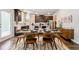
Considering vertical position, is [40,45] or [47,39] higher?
[47,39]

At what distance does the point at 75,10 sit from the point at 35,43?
1228 millimetres

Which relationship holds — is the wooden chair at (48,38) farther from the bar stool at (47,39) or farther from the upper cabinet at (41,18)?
the upper cabinet at (41,18)

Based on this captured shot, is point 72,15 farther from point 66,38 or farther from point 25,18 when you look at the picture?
point 25,18

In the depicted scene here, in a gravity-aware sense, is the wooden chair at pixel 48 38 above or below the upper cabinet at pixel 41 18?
below

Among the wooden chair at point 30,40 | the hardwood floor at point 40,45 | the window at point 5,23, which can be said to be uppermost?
the window at point 5,23

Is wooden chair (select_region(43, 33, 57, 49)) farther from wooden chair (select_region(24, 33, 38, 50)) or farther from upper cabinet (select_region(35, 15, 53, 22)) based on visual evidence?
upper cabinet (select_region(35, 15, 53, 22))

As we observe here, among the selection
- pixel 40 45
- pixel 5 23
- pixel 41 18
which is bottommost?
pixel 40 45

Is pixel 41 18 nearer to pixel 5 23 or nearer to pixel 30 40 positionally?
pixel 30 40

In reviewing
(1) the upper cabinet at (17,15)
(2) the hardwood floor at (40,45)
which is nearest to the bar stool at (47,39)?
(2) the hardwood floor at (40,45)

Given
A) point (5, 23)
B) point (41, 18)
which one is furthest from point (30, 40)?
point (5, 23)
